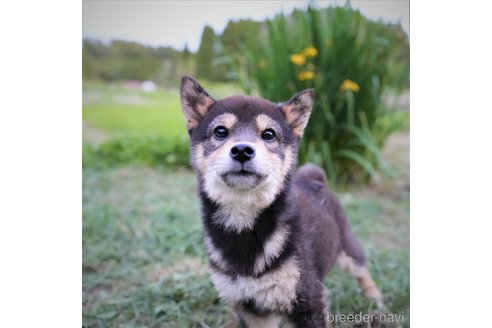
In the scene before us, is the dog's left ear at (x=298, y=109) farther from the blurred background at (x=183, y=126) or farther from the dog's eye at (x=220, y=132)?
the blurred background at (x=183, y=126)

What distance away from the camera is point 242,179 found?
1.98 metres

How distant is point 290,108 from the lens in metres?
2.22

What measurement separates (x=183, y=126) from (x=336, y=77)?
1.19 metres

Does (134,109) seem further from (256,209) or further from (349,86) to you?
(256,209)

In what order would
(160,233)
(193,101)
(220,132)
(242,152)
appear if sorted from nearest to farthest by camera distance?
1. (242,152)
2. (220,132)
3. (193,101)
4. (160,233)

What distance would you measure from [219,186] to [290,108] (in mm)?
479

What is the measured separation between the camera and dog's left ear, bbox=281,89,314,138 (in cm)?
222

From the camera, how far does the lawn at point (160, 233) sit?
2.67 m

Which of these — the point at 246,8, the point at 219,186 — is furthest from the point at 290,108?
the point at 246,8

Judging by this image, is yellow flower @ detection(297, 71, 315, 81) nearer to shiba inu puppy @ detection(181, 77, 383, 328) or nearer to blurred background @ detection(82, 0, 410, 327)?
blurred background @ detection(82, 0, 410, 327)

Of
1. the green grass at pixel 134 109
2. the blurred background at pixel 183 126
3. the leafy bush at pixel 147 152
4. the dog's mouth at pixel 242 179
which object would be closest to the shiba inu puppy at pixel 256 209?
the dog's mouth at pixel 242 179

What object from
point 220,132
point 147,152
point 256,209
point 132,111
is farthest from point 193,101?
point 147,152

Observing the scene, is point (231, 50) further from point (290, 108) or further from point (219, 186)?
point (219, 186)

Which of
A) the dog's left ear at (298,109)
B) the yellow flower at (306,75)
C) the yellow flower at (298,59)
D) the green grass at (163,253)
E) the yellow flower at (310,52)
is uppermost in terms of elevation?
the yellow flower at (310,52)
